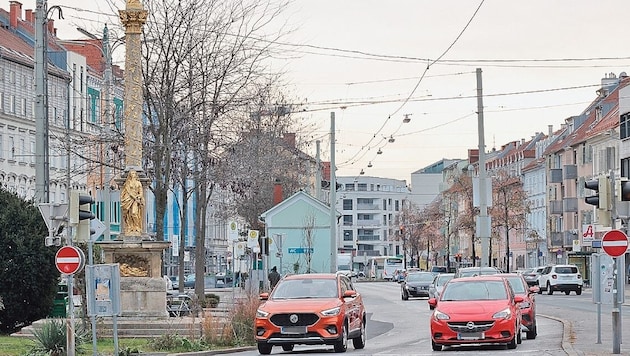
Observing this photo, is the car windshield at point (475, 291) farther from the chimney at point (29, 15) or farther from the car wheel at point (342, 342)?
the chimney at point (29, 15)

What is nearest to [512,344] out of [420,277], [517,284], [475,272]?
[517,284]

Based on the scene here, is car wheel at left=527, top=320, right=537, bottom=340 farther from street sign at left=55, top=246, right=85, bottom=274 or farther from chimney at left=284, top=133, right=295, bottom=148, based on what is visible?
chimney at left=284, top=133, right=295, bottom=148

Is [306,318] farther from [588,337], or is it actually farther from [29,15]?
[29,15]

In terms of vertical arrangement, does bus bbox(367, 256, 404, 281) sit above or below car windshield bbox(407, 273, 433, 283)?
below

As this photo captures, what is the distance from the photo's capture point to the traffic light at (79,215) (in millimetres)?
24594

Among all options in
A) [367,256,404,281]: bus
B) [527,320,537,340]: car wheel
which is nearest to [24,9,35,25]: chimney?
[367,256,404,281]: bus

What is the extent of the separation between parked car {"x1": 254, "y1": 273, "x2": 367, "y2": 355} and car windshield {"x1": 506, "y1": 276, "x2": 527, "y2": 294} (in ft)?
21.4

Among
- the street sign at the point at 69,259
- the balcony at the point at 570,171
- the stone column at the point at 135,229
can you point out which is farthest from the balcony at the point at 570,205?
the street sign at the point at 69,259

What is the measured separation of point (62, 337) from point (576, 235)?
8711 cm

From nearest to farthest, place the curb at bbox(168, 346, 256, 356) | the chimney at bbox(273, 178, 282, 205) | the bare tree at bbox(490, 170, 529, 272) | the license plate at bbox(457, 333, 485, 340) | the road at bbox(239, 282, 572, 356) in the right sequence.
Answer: the license plate at bbox(457, 333, 485, 340) → the road at bbox(239, 282, 572, 356) → the curb at bbox(168, 346, 256, 356) → the chimney at bbox(273, 178, 282, 205) → the bare tree at bbox(490, 170, 529, 272)

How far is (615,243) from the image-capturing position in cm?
2417

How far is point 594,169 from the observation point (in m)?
103

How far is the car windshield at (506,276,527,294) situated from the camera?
1297 inches

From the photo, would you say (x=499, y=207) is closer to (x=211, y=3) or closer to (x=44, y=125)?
(x=211, y=3)
